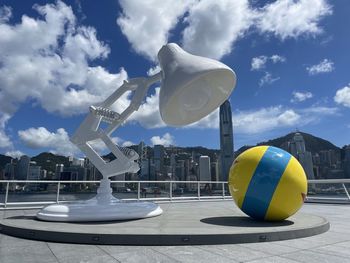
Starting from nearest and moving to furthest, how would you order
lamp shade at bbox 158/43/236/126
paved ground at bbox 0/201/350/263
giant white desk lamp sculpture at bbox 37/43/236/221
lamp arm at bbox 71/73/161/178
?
paved ground at bbox 0/201/350/263 < lamp shade at bbox 158/43/236/126 < giant white desk lamp sculpture at bbox 37/43/236/221 < lamp arm at bbox 71/73/161/178

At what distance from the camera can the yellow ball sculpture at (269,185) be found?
7250 millimetres

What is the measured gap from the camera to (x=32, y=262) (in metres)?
4.66

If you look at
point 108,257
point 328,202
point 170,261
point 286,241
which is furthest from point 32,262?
point 328,202

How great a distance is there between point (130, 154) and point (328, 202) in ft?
41.9

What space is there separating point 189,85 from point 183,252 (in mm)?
3709

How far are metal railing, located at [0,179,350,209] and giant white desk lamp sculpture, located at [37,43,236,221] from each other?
397cm

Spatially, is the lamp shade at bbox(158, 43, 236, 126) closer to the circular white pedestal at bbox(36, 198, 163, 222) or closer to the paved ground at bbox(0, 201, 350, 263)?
the circular white pedestal at bbox(36, 198, 163, 222)

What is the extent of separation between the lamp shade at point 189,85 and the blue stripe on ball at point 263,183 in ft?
6.89

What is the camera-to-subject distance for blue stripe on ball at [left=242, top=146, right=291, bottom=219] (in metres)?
7.26

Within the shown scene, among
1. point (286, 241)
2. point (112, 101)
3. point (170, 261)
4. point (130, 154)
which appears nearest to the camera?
point (170, 261)

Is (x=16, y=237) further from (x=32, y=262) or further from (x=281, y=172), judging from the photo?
(x=281, y=172)

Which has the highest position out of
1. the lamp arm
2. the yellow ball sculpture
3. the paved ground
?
the lamp arm

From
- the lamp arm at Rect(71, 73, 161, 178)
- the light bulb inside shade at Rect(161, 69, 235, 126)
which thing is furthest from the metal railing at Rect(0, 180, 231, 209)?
the light bulb inside shade at Rect(161, 69, 235, 126)

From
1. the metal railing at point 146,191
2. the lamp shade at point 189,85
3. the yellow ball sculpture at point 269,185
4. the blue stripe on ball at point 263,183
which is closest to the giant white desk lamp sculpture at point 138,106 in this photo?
the lamp shade at point 189,85
